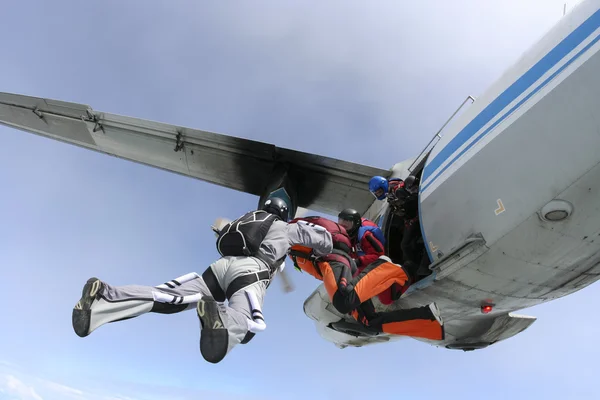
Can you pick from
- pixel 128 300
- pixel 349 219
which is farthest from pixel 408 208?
pixel 128 300

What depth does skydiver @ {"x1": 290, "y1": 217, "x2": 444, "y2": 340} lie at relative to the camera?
Result: 500cm

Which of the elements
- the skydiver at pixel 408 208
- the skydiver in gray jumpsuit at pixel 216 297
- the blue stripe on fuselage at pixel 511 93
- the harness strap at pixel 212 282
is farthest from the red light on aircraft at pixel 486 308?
the harness strap at pixel 212 282

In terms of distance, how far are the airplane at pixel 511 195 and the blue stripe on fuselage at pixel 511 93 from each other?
0.04ft

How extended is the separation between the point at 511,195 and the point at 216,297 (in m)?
3.23

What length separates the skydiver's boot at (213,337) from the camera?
3.37 meters

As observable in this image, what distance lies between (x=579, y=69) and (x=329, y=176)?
5250 millimetres

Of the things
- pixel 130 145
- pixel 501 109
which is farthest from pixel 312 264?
pixel 130 145

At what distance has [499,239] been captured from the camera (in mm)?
4629

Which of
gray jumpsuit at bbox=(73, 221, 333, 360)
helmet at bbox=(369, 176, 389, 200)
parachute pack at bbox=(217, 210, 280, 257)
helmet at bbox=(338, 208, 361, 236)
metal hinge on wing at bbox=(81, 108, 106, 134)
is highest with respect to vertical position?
metal hinge on wing at bbox=(81, 108, 106, 134)

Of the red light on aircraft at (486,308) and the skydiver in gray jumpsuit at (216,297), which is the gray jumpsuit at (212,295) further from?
the red light on aircraft at (486,308)

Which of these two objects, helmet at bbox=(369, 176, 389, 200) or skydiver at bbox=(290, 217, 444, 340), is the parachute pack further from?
helmet at bbox=(369, 176, 389, 200)

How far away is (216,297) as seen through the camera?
14.6 ft

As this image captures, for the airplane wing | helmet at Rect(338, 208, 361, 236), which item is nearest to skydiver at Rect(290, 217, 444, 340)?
helmet at Rect(338, 208, 361, 236)

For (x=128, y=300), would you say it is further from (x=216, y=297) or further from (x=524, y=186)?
(x=524, y=186)
